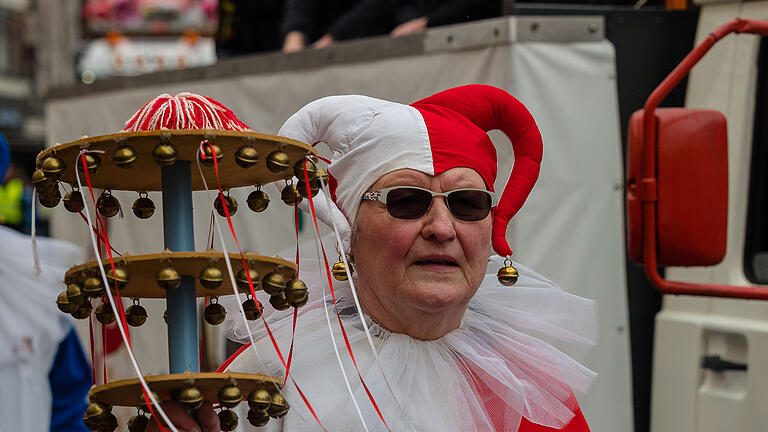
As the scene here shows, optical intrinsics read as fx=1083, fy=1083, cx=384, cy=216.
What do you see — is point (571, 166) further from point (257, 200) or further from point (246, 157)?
point (246, 157)

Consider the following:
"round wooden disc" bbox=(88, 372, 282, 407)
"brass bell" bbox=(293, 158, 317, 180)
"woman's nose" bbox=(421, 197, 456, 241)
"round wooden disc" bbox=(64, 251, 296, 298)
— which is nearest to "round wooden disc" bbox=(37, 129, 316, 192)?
"brass bell" bbox=(293, 158, 317, 180)

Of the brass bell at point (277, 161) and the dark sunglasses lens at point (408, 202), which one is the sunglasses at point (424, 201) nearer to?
the dark sunglasses lens at point (408, 202)

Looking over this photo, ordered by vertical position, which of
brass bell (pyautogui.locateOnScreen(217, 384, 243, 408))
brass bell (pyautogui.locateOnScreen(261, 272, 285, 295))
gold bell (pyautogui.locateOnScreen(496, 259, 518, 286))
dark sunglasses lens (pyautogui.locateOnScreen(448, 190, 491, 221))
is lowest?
brass bell (pyautogui.locateOnScreen(217, 384, 243, 408))

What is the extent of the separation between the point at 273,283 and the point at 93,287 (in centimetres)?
29

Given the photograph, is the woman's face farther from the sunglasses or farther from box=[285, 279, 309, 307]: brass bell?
box=[285, 279, 309, 307]: brass bell

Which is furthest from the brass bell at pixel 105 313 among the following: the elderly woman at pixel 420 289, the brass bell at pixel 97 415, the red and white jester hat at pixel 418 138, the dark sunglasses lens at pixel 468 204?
the dark sunglasses lens at pixel 468 204

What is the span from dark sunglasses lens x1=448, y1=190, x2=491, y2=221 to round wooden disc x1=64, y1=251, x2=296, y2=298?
0.56 meters

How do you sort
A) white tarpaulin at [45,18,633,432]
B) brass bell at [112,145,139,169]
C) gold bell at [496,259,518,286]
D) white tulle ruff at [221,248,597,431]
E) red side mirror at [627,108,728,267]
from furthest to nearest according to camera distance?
Answer: 1. white tarpaulin at [45,18,633,432]
2. red side mirror at [627,108,728,267]
3. gold bell at [496,259,518,286]
4. white tulle ruff at [221,248,597,431]
5. brass bell at [112,145,139,169]

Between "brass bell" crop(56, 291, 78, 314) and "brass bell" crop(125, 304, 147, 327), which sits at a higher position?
"brass bell" crop(56, 291, 78, 314)

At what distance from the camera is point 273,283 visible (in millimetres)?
1822

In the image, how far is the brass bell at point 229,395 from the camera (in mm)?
1744

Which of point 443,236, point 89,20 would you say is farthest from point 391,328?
point 89,20

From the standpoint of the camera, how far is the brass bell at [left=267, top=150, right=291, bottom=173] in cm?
180

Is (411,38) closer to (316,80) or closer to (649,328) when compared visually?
(316,80)
